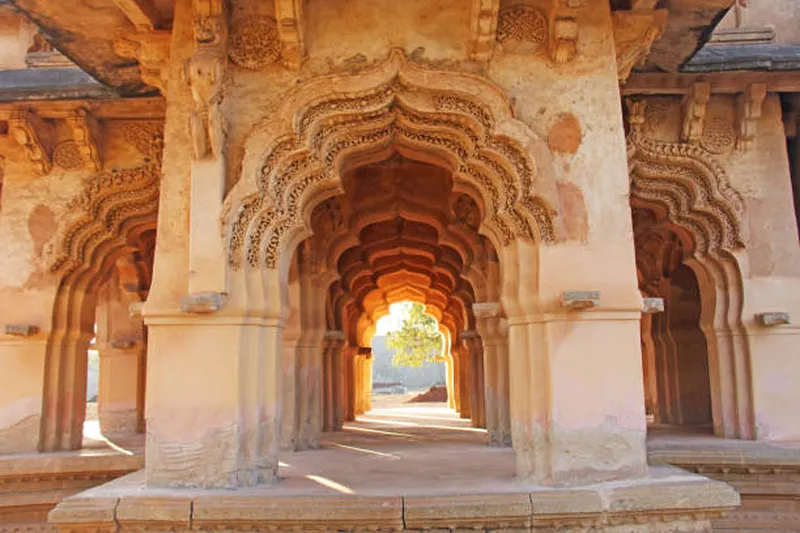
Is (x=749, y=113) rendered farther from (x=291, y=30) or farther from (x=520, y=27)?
(x=291, y=30)

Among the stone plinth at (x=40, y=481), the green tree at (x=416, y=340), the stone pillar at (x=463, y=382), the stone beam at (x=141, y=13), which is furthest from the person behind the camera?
the green tree at (x=416, y=340)

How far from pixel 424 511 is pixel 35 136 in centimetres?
661

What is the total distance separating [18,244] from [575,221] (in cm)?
680

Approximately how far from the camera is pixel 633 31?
6.36m

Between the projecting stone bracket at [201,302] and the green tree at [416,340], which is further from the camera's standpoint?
the green tree at [416,340]

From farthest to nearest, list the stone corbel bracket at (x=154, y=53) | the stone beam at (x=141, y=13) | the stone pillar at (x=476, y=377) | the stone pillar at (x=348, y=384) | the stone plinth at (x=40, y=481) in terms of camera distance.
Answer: the stone pillar at (x=348, y=384) → the stone pillar at (x=476, y=377) → the stone plinth at (x=40, y=481) → the stone corbel bracket at (x=154, y=53) → the stone beam at (x=141, y=13)

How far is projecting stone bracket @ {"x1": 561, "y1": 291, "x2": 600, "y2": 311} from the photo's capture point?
5488mm

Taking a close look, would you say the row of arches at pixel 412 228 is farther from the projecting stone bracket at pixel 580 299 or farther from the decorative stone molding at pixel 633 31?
the decorative stone molding at pixel 633 31

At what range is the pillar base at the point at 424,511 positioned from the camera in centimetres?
514

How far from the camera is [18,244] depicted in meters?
8.76

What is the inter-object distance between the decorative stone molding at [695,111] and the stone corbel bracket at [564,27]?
2695mm

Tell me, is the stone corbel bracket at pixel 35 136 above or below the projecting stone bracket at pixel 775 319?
above

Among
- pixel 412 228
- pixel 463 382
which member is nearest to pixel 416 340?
pixel 463 382

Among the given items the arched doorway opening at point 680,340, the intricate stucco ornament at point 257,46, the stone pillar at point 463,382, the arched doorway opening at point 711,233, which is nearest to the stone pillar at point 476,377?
the arched doorway opening at point 680,340
